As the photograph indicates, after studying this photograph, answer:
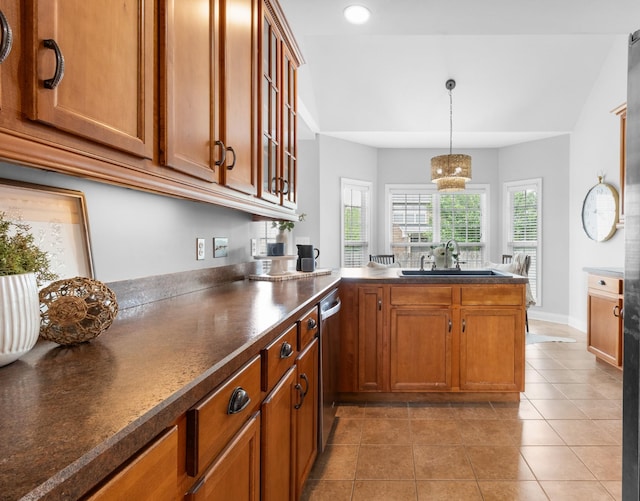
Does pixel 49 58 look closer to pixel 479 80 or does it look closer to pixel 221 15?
pixel 221 15

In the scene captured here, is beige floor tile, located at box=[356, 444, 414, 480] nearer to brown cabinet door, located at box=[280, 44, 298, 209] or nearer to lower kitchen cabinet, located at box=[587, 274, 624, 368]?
brown cabinet door, located at box=[280, 44, 298, 209]

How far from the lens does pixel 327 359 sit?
2.35m

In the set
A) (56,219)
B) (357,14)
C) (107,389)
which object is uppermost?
(357,14)

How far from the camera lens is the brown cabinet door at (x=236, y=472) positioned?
2.74ft

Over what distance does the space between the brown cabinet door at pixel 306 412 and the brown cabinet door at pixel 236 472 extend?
48 centimetres

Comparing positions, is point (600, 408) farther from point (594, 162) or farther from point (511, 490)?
point (594, 162)

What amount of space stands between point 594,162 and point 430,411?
4.13 metres

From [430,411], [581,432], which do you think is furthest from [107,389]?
[581,432]

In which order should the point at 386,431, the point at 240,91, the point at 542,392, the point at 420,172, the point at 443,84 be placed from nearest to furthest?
the point at 240,91 < the point at 386,431 < the point at 542,392 < the point at 443,84 < the point at 420,172

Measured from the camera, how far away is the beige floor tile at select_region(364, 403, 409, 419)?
279 cm

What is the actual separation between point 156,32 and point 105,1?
0.72ft

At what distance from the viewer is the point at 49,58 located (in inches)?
30.1

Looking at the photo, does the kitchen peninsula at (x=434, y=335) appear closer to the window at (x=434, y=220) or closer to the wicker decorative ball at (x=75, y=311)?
the wicker decorative ball at (x=75, y=311)

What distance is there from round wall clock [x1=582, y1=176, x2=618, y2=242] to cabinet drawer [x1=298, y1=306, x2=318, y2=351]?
167 inches
